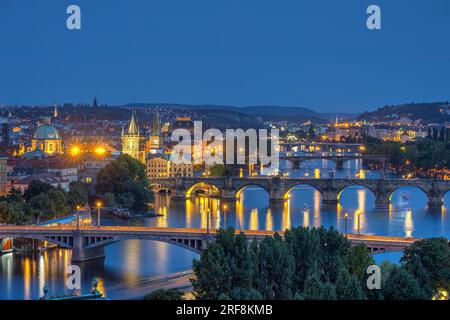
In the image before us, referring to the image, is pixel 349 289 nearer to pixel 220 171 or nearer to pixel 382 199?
pixel 382 199

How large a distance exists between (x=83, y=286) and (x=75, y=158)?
19.2 metres

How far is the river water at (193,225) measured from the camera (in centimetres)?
1426

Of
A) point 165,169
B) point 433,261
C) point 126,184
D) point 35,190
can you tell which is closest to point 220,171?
point 165,169

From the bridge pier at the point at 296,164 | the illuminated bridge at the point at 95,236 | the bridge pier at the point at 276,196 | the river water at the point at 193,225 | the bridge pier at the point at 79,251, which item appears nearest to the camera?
the river water at the point at 193,225

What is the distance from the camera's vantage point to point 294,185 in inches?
1110

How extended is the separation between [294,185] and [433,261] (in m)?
16.4

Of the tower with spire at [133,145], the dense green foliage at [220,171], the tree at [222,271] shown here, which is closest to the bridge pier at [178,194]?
the dense green foliage at [220,171]

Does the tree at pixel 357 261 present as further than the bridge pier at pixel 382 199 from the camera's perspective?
No

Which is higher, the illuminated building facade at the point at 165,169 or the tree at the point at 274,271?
the illuminated building facade at the point at 165,169

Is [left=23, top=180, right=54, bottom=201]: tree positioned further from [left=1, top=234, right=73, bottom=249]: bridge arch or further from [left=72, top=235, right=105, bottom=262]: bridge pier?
[left=72, top=235, right=105, bottom=262]: bridge pier

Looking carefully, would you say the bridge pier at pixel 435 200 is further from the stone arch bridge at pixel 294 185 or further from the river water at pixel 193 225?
the river water at pixel 193 225

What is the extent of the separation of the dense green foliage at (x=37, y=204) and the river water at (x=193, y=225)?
0.95 meters

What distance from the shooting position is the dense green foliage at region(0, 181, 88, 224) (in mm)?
19000
